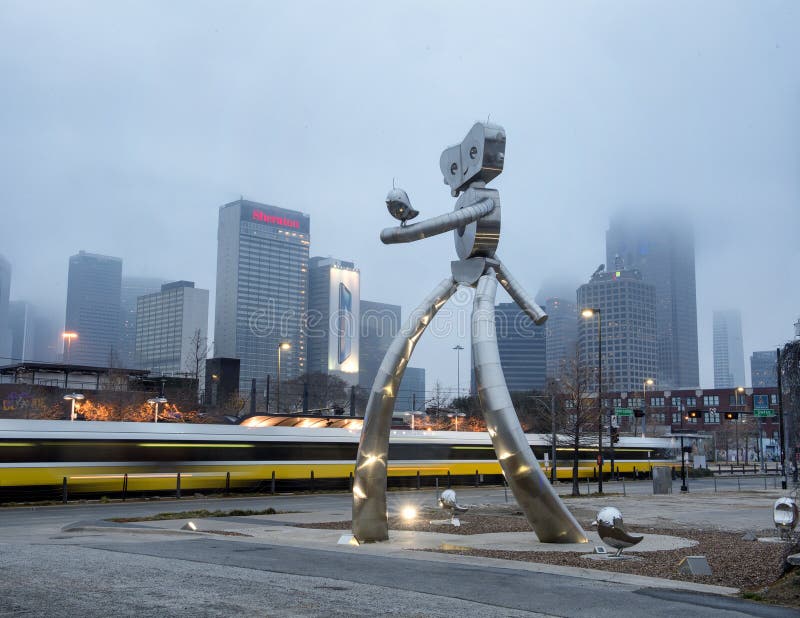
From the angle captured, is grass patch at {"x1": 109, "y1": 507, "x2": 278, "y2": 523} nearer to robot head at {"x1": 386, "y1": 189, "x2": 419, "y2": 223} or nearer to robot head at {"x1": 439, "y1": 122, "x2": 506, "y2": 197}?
robot head at {"x1": 386, "y1": 189, "x2": 419, "y2": 223}

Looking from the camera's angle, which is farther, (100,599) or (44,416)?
(44,416)

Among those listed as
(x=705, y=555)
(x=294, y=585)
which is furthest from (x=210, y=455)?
(x=294, y=585)

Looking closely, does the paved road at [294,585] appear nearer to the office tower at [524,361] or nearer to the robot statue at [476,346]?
the robot statue at [476,346]

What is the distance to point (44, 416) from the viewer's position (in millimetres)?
58688

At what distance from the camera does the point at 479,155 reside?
55.2 feet

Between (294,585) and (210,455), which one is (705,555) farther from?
(210,455)

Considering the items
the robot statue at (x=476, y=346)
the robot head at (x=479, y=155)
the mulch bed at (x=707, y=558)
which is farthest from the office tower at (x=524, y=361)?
the robot statue at (x=476, y=346)

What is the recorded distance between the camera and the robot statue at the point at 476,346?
15.1 m

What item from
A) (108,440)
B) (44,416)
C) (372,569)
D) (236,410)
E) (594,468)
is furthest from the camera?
(236,410)

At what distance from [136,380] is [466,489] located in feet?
148

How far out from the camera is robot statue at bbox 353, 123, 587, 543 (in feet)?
A: 49.5

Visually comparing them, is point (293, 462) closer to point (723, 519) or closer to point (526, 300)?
point (723, 519)

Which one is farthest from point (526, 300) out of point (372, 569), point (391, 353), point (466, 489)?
point (466, 489)

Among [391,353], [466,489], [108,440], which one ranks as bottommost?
[466,489]
